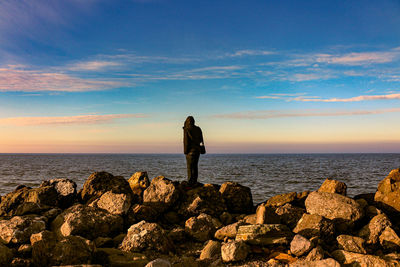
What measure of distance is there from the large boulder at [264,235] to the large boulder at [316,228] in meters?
0.41

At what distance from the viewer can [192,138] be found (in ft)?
38.1

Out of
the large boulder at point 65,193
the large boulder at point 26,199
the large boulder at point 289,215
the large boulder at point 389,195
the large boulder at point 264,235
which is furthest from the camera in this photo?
the large boulder at point 65,193

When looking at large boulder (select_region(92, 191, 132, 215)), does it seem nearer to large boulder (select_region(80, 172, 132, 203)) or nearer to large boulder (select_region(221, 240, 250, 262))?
large boulder (select_region(80, 172, 132, 203))

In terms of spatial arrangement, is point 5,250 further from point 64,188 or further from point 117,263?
point 64,188

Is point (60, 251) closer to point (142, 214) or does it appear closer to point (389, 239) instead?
point (142, 214)

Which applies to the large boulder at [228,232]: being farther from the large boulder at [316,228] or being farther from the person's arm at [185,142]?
the person's arm at [185,142]

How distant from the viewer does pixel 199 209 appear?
9.55 metres

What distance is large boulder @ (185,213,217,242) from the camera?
7.76 metres

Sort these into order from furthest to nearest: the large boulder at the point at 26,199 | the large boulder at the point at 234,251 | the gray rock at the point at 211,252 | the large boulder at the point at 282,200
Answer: the large boulder at the point at 282,200 < the large boulder at the point at 26,199 < the gray rock at the point at 211,252 < the large boulder at the point at 234,251

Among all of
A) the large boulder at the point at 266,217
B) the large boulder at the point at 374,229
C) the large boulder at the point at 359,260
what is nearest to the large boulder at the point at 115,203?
the large boulder at the point at 266,217

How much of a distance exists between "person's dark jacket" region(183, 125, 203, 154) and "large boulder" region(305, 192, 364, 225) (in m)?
4.76

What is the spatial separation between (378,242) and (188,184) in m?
6.22

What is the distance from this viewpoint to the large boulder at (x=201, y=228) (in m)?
7.76

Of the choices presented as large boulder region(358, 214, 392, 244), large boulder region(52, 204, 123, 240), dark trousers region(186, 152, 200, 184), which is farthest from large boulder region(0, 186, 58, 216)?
large boulder region(358, 214, 392, 244)
